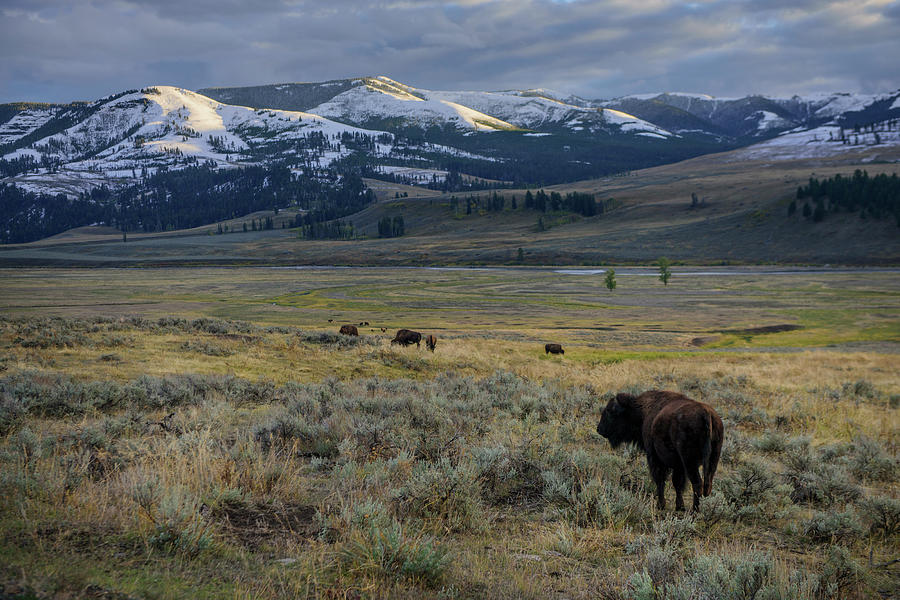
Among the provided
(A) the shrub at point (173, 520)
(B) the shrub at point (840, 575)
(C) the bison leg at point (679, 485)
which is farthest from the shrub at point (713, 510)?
(A) the shrub at point (173, 520)

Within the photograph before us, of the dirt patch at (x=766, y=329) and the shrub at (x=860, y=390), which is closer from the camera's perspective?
the shrub at (x=860, y=390)

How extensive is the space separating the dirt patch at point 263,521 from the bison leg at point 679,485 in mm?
4314

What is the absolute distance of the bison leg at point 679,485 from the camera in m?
6.52

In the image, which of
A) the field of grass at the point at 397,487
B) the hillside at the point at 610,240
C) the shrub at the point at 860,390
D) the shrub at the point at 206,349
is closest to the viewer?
the field of grass at the point at 397,487

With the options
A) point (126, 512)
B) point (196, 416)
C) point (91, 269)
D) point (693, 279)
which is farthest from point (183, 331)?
point (91, 269)

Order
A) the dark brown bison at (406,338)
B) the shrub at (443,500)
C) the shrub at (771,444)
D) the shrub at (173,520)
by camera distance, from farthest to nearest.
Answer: the dark brown bison at (406,338) < the shrub at (771,444) < the shrub at (443,500) < the shrub at (173,520)

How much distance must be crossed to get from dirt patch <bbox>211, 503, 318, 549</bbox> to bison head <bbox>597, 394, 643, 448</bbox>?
4551 millimetres

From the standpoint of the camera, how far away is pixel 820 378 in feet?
70.4

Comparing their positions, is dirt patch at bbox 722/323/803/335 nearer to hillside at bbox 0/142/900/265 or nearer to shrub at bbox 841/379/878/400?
shrub at bbox 841/379/878/400

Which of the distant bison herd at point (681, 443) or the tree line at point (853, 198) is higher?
the tree line at point (853, 198)

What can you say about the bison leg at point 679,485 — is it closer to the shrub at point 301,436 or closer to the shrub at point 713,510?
the shrub at point 713,510

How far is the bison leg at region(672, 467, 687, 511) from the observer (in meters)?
6.52

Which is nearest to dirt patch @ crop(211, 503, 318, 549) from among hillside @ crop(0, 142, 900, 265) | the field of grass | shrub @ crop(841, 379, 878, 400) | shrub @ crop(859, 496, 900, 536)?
the field of grass

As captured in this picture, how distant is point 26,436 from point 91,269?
468 feet
